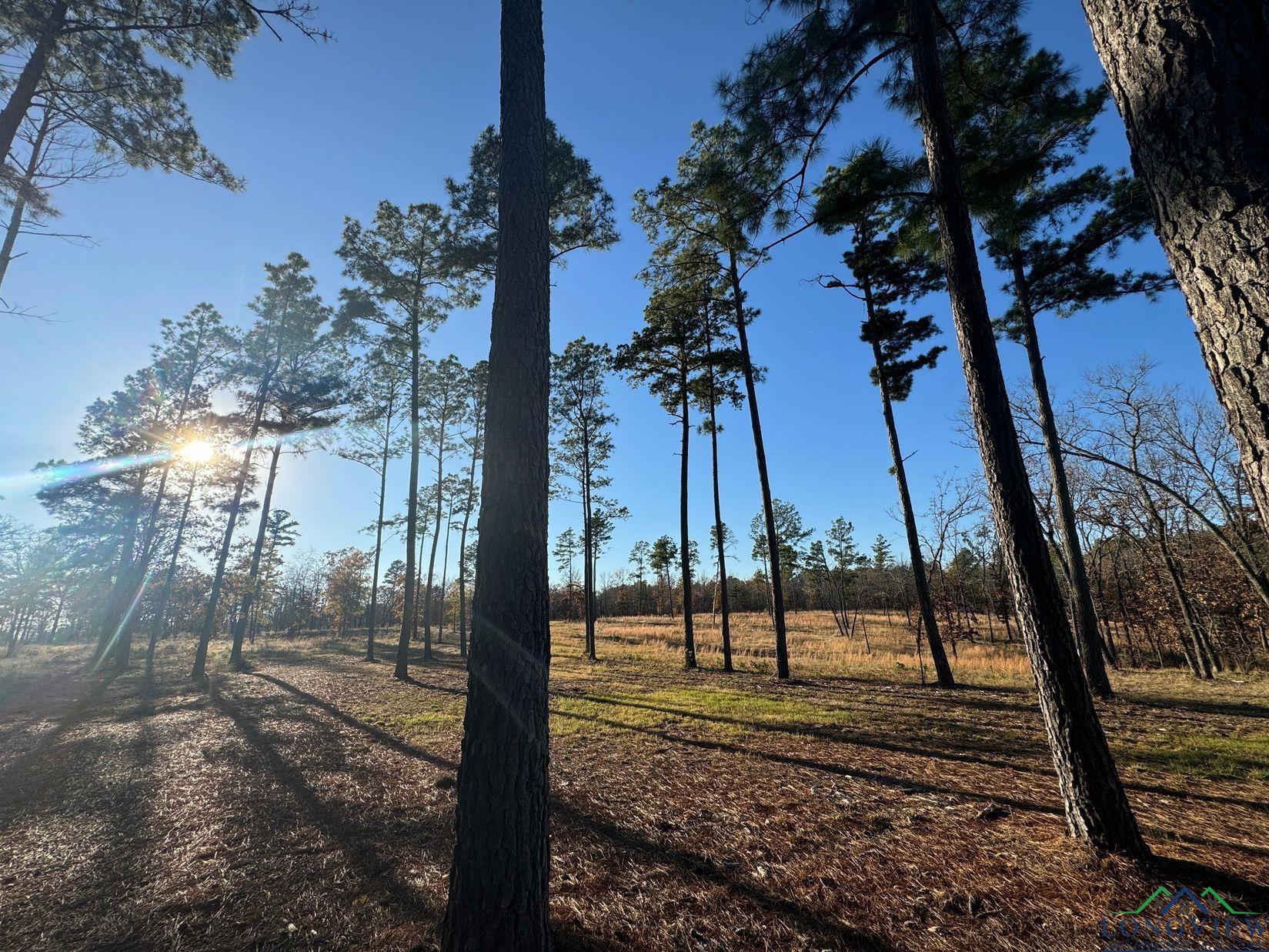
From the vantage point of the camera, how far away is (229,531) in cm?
1502

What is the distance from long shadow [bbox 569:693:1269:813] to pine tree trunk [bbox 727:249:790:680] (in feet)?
13.5

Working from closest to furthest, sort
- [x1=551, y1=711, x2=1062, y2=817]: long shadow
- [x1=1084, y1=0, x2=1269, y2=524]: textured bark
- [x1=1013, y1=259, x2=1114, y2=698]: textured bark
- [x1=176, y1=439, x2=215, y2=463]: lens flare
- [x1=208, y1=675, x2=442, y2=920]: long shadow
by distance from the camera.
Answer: [x1=1084, y1=0, x2=1269, y2=524]: textured bark
[x1=208, y1=675, x2=442, y2=920]: long shadow
[x1=551, y1=711, x2=1062, y2=817]: long shadow
[x1=1013, y1=259, x2=1114, y2=698]: textured bark
[x1=176, y1=439, x2=215, y2=463]: lens flare

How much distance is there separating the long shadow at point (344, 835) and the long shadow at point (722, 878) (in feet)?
4.46

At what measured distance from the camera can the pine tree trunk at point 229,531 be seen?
1398cm

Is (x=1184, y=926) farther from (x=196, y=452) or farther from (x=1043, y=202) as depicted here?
(x=196, y=452)

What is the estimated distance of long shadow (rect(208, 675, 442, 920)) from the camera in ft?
9.91

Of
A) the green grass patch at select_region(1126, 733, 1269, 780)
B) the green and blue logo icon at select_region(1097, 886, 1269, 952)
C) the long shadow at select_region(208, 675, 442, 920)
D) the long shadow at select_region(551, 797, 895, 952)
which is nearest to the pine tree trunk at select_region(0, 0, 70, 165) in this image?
the long shadow at select_region(208, 675, 442, 920)

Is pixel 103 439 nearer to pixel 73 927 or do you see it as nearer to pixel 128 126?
pixel 128 126

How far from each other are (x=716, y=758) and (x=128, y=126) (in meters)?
12.8

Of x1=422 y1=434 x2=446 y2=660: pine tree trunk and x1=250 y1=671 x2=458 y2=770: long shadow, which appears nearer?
x1=250 y1=671 x2=458 y2=770: long shadow

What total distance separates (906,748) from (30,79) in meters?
14.7

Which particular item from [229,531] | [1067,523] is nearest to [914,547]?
[1067,523]

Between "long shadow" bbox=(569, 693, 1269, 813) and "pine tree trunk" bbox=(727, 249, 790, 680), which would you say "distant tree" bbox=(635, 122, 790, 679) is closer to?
"pine tree trunk" bbox=(727, 249, 790, 680)

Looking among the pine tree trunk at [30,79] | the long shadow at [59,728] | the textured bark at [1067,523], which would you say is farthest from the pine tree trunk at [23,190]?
the textured bark at [1067,523]
